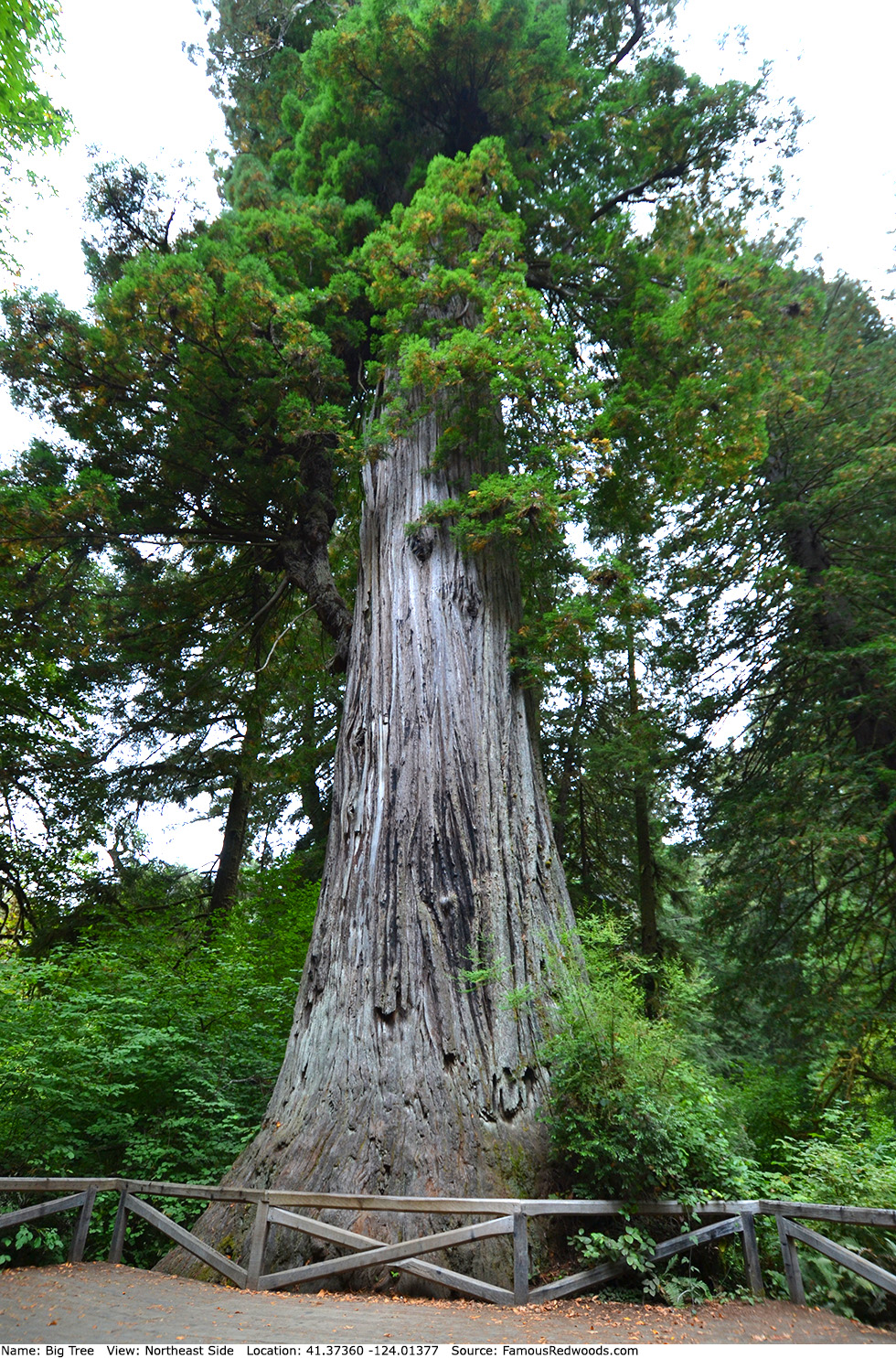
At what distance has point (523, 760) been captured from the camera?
6.17 metres

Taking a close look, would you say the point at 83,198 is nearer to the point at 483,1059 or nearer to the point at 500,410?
the point at 500,410

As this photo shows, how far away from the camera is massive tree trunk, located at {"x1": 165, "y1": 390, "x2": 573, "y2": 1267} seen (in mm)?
4359

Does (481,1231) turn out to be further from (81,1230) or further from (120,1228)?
(81,1230)

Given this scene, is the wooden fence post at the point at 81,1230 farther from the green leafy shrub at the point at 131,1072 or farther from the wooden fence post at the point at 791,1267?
the wooden fence post at the point at 791,1267

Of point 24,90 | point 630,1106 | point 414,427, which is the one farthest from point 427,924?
point 24,90

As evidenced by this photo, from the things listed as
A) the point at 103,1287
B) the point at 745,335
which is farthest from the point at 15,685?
the point at 745,335

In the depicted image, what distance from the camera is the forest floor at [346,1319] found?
9.87ft

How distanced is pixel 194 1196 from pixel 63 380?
7.53 metres

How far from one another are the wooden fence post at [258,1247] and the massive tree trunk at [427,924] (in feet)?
0.45

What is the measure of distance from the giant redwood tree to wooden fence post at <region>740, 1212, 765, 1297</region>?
3.93 ft

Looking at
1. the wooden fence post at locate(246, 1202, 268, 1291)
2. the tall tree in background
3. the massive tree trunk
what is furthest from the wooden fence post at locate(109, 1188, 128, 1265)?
the tall tree in background

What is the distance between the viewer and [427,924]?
16.6ft

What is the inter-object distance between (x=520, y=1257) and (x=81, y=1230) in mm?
2836

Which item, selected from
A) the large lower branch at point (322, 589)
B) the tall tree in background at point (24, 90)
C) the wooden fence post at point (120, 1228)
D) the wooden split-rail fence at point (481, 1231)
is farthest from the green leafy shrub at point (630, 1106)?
the tall tree in background at point (24, 90)
